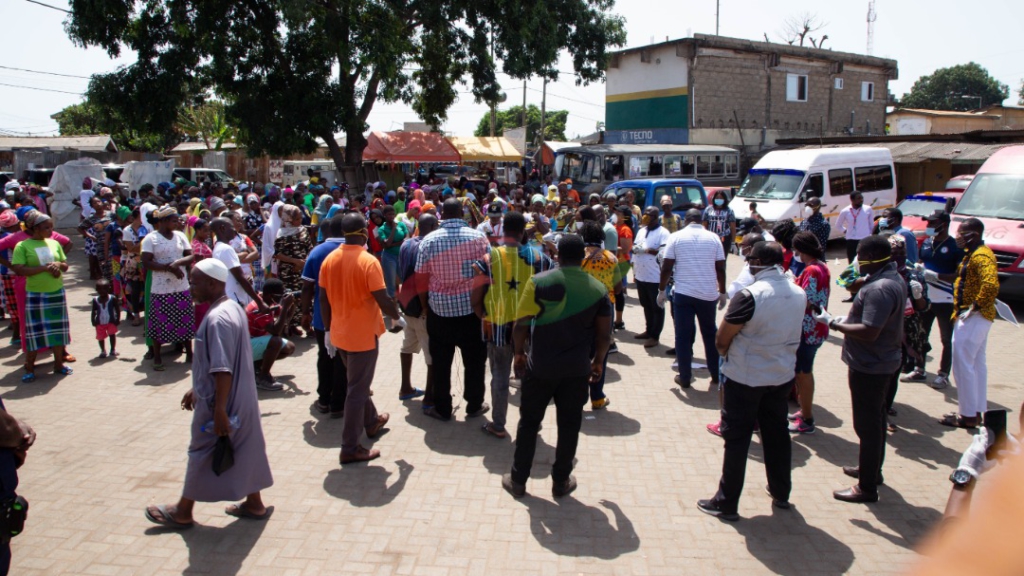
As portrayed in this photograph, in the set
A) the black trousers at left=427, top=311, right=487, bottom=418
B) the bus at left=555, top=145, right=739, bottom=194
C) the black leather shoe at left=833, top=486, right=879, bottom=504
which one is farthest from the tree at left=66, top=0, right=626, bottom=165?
the black leather shoe at left=833, top=486, right=879, bottom=504

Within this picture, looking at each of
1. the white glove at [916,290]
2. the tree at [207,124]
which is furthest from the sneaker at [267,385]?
the tree at [207,124]

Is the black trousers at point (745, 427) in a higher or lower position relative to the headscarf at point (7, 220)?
lower

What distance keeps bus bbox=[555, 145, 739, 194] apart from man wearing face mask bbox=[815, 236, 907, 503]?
54.3ft

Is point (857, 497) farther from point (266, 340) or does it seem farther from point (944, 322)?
point (266, 340)

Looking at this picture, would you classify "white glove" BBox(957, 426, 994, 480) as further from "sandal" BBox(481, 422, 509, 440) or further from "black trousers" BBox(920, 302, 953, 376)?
"black trousers" BBox(920, 302, 953, 376)

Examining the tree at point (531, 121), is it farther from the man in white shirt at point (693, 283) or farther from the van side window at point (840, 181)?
the man in white shirt at point (693, 283)

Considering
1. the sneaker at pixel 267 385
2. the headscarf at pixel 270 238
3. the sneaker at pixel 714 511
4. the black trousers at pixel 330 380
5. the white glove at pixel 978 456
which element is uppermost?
the headscarf at pixel 270 238

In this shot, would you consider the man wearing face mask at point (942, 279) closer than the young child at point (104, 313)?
Yes

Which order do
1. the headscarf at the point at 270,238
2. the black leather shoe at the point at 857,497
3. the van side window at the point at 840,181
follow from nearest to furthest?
the black leather shoe at the point at 857,497 → the headscarf at the point at 270,238 → the van side window at the point at 840,181

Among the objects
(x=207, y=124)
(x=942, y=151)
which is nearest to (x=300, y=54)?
(x=942, y=151)

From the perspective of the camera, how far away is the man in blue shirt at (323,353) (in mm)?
5996

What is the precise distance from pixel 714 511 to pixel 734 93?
1196 inches

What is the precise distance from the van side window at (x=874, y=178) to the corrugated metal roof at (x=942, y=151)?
4210mm

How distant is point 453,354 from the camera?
589 cm
